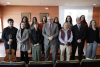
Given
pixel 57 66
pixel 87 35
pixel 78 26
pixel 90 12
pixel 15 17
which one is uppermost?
pixel 90 12

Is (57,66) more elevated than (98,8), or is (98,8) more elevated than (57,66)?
(98,8)

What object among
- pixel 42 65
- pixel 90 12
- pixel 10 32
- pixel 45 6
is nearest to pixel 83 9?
pixel 90 12

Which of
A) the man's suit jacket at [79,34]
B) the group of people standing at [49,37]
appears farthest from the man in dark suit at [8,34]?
the man's suit jacket at [79,34]

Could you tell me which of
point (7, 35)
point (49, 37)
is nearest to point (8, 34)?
point (7, 35)

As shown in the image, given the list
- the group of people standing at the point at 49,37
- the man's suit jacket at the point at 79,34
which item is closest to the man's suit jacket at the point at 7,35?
the group of people standing at the point at 49,37

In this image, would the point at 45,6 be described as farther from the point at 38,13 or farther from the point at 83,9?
the point at 83,9

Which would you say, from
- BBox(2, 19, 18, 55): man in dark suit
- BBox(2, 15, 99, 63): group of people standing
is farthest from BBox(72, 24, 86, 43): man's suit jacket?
BBox(2, 19, 18, 55): man in dark suit

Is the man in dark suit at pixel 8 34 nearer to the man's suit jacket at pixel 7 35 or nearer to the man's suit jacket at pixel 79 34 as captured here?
the man's suit jacket at pixel 7 35

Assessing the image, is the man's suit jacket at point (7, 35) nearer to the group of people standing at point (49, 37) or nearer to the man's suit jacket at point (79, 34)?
the group of people standing at point (49, 37)

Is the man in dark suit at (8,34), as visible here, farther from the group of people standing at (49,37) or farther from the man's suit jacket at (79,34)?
the man's suit jacket at (79,34)

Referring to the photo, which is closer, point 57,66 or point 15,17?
point 57,66

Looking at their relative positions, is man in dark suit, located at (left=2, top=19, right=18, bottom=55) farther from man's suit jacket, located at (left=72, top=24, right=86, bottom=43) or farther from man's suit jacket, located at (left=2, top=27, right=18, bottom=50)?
man's suit jacket, located at (left=72, top=24, right=86, bottom=43)

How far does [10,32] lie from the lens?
2.44 metres

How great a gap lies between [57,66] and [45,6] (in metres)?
5.80
